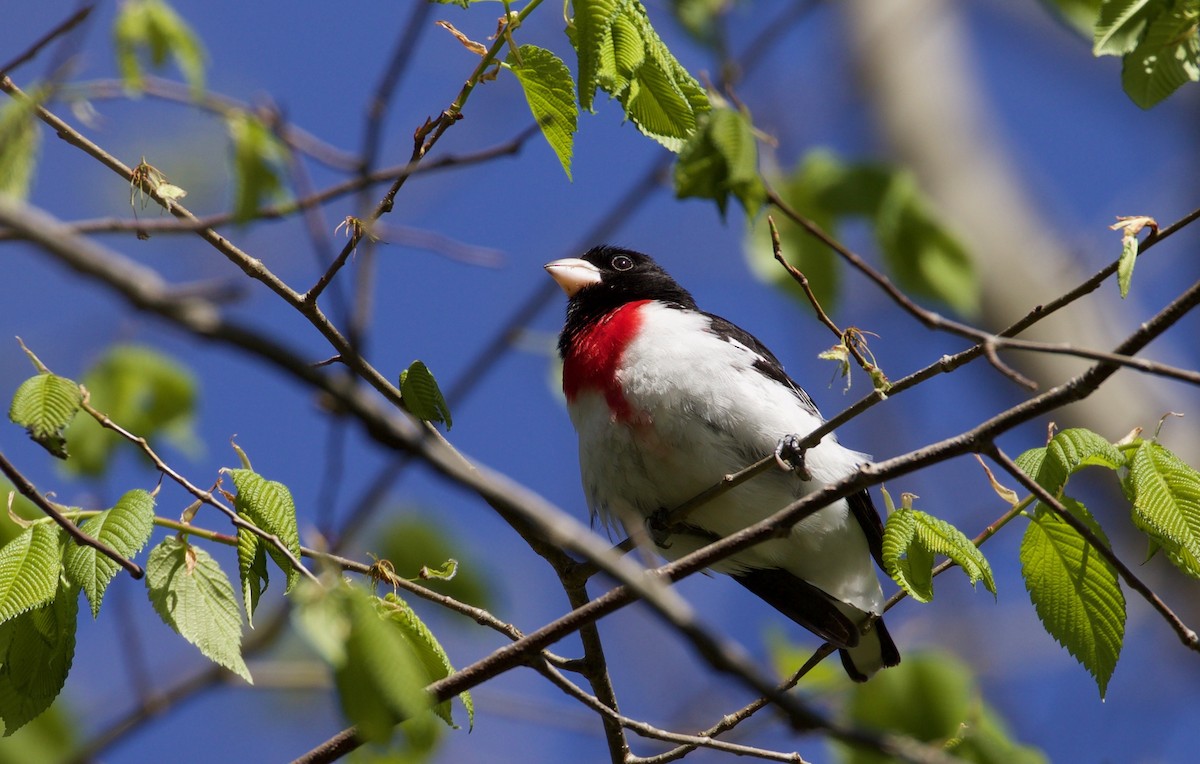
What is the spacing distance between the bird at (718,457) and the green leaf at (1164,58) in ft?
6.16

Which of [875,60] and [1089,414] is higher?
[875,60]

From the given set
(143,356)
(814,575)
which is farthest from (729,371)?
(143,356)

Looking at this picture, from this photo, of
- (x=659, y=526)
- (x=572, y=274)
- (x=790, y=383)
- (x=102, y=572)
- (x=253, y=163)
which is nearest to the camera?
(x=253, y=163)

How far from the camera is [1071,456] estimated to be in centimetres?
282

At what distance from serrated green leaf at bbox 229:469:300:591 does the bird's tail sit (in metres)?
2.78

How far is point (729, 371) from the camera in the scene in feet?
15.4

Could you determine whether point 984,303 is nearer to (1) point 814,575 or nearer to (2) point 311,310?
(1) point 814,575

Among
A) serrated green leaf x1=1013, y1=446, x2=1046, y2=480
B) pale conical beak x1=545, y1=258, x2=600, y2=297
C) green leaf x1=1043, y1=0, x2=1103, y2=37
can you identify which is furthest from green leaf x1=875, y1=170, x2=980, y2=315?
serrated green leaf x1=1013, y1=446, x2=1046, y2=480

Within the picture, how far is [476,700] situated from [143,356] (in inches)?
107

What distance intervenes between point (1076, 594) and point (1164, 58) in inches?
50.0

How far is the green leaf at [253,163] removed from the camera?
204 cm

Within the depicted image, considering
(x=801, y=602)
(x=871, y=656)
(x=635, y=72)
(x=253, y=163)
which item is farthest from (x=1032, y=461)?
(x=871, y=656)

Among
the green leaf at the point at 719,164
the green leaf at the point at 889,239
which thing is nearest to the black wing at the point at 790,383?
the green leaf at the point at 889,239

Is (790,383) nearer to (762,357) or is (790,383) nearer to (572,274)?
(762,357)
